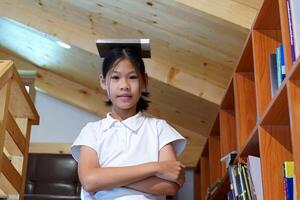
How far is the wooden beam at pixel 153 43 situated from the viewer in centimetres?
308

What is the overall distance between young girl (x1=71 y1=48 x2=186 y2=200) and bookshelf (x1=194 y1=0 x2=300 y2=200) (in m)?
0.33

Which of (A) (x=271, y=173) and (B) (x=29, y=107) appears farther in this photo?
(B) (x=29, y=107)

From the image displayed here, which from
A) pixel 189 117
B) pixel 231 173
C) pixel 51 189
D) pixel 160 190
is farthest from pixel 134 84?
pixel 51 189

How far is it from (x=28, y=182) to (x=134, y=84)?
129 inches

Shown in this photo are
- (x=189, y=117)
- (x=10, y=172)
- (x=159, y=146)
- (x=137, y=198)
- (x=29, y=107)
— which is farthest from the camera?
(x=189, y=117)

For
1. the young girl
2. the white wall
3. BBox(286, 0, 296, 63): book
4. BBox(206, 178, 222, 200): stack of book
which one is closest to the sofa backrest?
the white wall

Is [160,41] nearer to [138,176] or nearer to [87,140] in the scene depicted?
[87,140]

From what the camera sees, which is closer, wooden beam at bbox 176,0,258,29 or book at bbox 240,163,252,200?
book at bbox 240,163,252,200

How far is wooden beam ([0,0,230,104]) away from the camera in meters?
3.08

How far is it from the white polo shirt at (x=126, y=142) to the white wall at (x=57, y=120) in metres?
3.53

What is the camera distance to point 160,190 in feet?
4.34

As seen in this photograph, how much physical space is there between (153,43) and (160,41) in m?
0.08

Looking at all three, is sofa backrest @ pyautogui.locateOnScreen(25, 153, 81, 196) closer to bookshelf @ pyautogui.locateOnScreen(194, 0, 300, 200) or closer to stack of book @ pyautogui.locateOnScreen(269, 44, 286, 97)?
bookshelf @ pyautogui.locateOnScreen(194, 0, 300, 200)

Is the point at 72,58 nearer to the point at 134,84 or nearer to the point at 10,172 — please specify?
the point at 10,172
